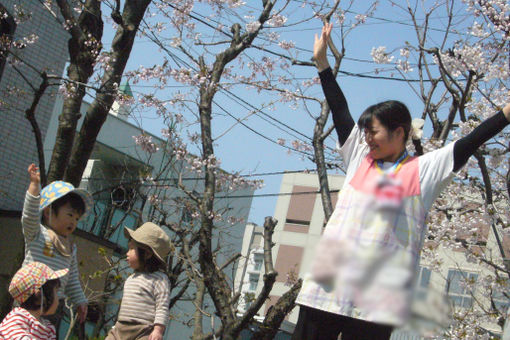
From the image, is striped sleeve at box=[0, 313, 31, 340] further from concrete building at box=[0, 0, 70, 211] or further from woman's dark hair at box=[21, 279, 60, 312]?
concrete building at box=[0, 0, 70, 211]

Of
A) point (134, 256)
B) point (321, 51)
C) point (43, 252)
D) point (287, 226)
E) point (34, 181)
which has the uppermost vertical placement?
point (287, 226)

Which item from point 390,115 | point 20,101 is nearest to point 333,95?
point 390,115

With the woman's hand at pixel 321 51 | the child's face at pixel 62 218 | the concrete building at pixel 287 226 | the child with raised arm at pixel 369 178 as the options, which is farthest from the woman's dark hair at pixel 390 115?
the concrete building at pixel 287 226

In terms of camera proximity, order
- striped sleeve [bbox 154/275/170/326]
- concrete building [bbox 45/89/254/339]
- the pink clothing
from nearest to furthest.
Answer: the pink clothing
striped sleeve [bbox 154/275/170/326]
concrete building [bbox 45/89/254/339]

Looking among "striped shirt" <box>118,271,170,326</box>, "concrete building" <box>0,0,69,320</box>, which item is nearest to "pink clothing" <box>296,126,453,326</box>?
"striped shirt" <box>118,271,170,326</box>

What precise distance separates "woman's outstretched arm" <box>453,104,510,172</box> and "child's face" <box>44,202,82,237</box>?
2.37 m

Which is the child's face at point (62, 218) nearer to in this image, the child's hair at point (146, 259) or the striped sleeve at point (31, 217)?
the striped sleeve at point (31, 217)

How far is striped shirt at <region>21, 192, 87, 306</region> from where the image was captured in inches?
138

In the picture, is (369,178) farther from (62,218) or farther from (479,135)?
(62,218)

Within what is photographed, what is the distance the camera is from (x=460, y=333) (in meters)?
8.09

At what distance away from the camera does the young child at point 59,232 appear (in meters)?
3.64

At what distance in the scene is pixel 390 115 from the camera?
2289mm

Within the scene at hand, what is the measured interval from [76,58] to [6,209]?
5.65m

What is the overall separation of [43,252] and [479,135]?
250 cm
